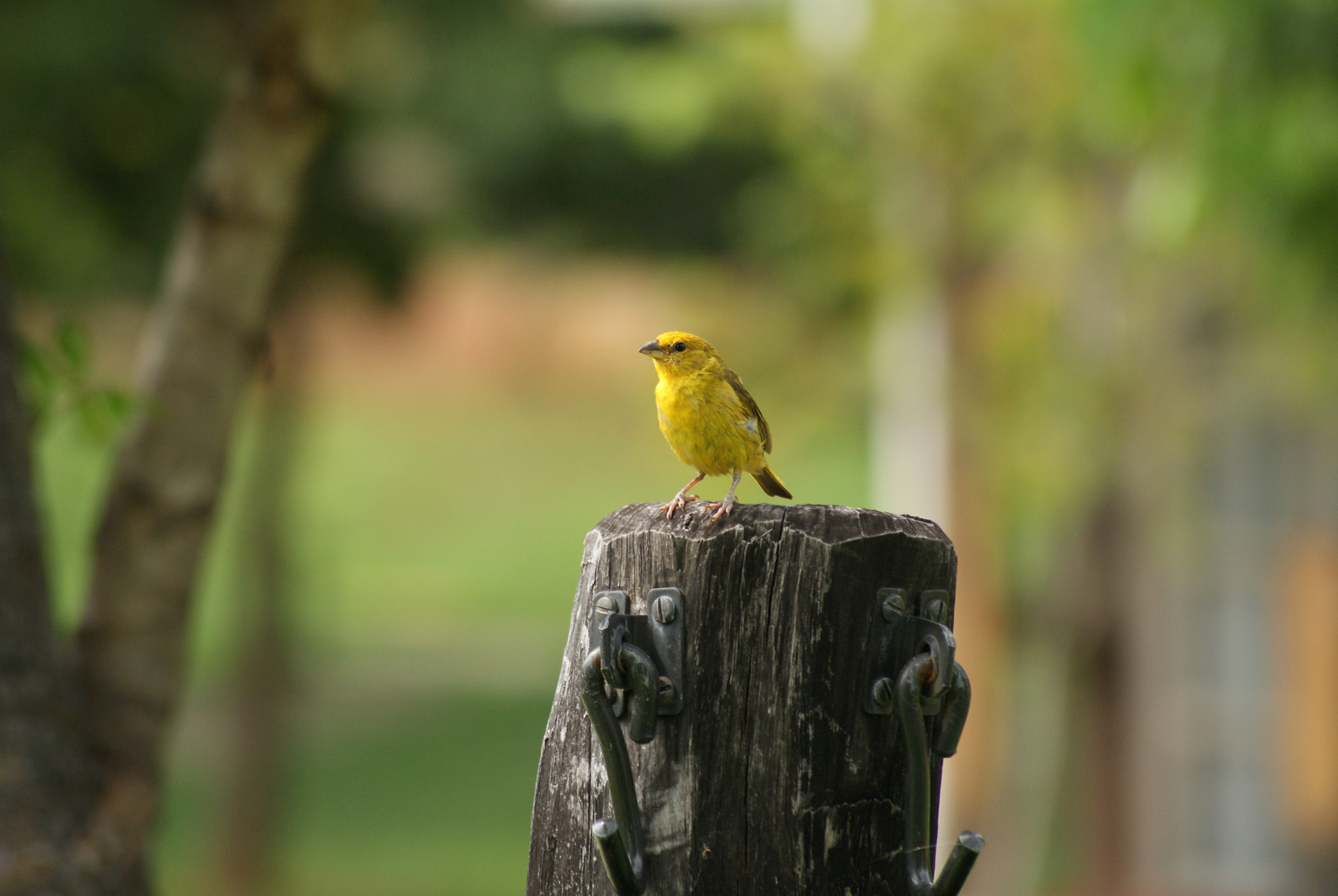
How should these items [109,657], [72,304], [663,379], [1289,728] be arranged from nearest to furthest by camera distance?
[109,657], [663,379], [72,304], [1289,728]

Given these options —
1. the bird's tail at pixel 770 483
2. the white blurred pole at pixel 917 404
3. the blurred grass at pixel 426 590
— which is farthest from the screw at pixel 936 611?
the white blurred pole at pixel 917 404

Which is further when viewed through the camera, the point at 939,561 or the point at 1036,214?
the point at 1036,214

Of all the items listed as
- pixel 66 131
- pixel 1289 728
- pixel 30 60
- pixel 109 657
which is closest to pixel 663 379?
pixel 109 657

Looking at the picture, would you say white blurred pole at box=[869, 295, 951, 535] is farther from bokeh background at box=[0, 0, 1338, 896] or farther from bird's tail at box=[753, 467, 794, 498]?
bird's tail at box=[753, 467, 794, 498]

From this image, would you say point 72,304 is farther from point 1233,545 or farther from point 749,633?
point 1233,545

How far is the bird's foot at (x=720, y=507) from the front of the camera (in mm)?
1847

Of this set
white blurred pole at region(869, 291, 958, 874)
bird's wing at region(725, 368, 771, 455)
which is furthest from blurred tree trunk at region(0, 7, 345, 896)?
white blurred pole at region(869, 291, 958, 874)

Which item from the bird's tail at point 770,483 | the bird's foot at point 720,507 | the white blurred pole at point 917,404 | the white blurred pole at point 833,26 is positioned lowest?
the bird's foot at point 720,507

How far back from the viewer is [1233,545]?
388 inches

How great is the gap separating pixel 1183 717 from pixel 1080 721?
0.74 metres

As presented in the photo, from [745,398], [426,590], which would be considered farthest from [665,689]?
[426,590]

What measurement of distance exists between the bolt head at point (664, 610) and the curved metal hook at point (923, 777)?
1.00 feet

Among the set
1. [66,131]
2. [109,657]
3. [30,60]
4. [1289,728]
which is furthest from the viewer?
[1289,728]

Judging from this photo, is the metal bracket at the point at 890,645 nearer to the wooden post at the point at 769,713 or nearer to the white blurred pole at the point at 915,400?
the wooden post at the point at 769,713
